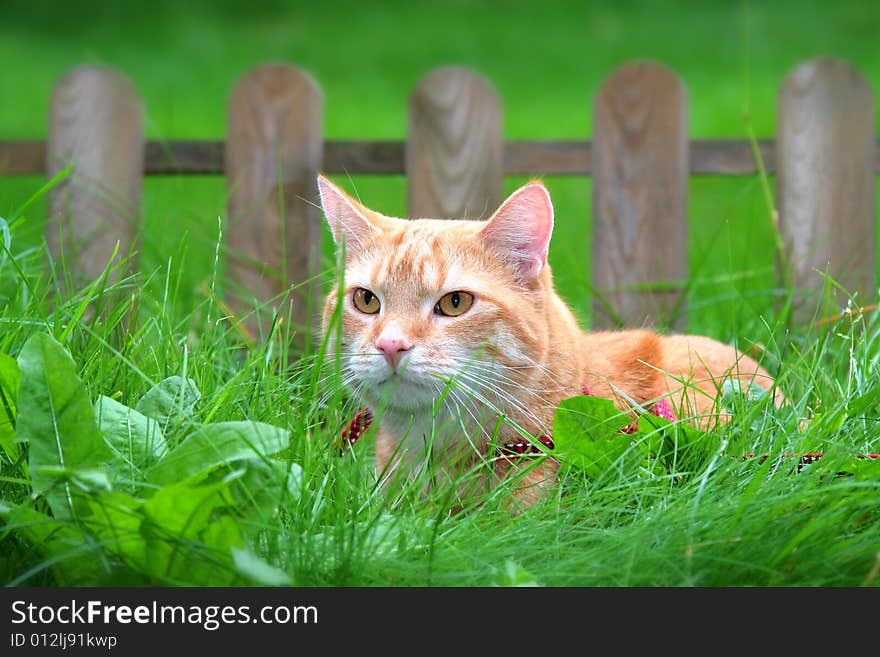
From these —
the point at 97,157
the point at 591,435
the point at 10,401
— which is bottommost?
the point at 591,435

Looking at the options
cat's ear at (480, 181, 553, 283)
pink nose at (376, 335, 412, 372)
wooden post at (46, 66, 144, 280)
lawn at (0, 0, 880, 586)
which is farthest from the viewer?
wooden post at (46, 66, 144, 280)

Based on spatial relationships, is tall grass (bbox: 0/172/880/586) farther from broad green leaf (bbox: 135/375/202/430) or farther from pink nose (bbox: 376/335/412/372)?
pink nose (bbox: 376/335/412/372)

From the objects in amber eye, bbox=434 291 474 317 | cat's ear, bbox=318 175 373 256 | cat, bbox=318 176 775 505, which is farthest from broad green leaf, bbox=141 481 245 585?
cat's ear, bbox=318 175 373 256

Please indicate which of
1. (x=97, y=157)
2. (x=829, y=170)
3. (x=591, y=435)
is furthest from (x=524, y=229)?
(x=97, y=157)

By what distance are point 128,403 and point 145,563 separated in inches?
22.0

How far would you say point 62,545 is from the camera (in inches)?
58.8

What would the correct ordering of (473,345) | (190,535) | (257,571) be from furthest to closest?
(473,345), (190,535), (257,571)

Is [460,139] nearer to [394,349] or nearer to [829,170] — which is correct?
[829,170]

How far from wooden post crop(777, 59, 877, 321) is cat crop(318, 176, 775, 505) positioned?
1.55 metres

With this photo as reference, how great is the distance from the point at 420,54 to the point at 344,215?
376 inches

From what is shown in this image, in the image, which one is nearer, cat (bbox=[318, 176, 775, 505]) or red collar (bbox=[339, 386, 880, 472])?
red collar (bbox=[339, 386, 880, 472])

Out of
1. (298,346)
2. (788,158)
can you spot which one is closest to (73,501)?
(298,346)

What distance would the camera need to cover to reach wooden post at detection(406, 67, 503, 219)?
3.77 m

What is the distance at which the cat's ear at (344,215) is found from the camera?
2.30 m
